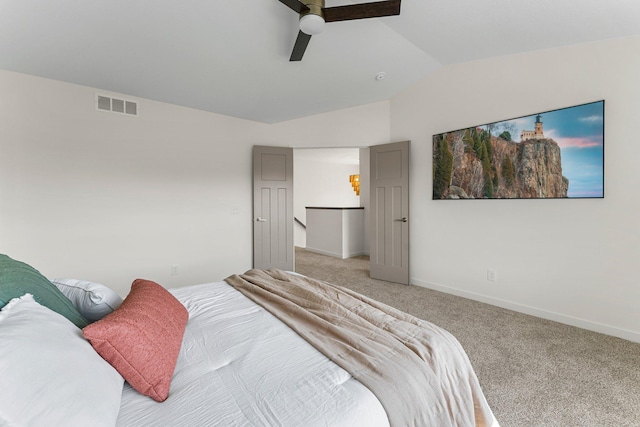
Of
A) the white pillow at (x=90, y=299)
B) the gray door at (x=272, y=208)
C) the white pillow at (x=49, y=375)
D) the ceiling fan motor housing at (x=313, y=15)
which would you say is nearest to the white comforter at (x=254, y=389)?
the white pillow at (x=49, y=375)

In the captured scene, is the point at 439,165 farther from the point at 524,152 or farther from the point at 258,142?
the point at 258,142

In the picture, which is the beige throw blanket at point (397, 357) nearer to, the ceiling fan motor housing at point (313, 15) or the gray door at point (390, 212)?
the ceiling fan motor housing at point (313, 15)

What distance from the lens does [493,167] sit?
124 inches

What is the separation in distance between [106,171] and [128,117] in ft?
2.19

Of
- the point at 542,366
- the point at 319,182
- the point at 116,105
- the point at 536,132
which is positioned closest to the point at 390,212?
the point at 536,132

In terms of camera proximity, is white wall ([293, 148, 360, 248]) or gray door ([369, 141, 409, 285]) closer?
gray door ([369, 141, 409, 285])

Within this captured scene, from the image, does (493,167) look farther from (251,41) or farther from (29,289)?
(29,289)

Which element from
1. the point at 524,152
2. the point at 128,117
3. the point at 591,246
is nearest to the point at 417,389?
the point at 591,246

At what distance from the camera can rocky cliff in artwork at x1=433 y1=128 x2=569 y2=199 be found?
2.75 meters

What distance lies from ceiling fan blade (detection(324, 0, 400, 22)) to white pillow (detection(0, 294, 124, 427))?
2194 mm

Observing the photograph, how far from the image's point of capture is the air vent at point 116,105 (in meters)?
3.11

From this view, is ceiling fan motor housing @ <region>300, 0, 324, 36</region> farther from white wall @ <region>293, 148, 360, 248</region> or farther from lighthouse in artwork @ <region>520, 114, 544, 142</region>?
white wall @ <region>293, 148, 360, 248</region>

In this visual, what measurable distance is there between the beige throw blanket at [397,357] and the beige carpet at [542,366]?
701mm

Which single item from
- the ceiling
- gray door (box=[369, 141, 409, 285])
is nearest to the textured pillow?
the ceiling
